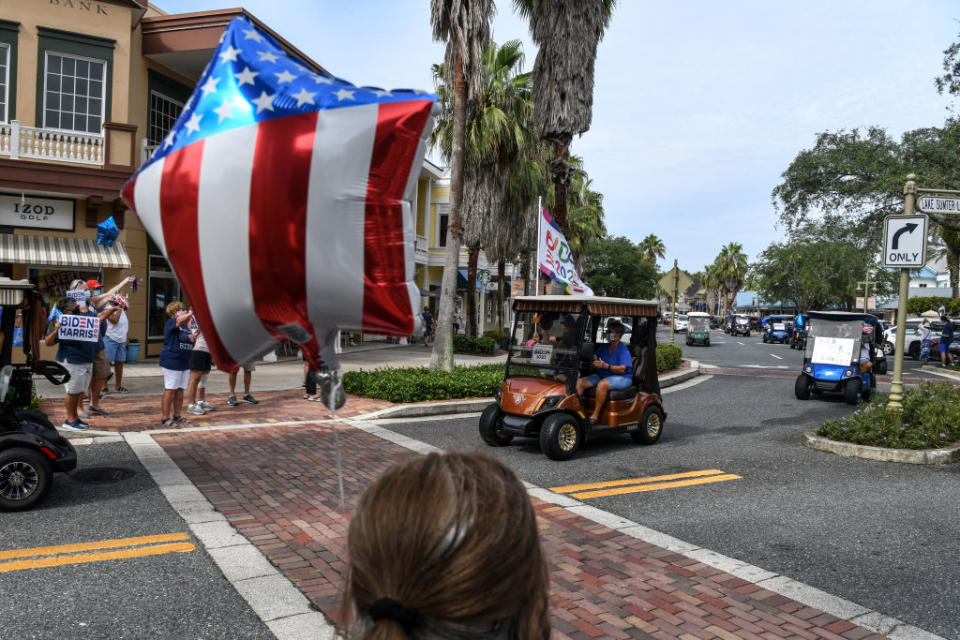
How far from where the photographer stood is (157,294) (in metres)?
17.3

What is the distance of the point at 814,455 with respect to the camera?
29.7 ft

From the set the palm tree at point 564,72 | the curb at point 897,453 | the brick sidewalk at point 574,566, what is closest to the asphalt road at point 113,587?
the brick sidewalk at point 574,566

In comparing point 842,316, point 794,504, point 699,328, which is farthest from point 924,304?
point 794,504

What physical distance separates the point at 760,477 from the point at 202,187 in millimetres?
7231

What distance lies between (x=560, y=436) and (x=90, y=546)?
16.4 ft

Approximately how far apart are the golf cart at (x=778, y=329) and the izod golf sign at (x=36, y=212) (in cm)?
3982

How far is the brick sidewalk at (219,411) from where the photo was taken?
31.3 feet

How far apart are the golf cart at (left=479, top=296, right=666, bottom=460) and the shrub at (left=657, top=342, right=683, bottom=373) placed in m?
→ 9.53

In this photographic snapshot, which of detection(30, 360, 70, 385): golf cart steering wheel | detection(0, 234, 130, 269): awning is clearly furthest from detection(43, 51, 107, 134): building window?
detection(30, 360, 70, 385): golf cart steering wheel

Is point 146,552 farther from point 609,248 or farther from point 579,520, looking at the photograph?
point 609,248

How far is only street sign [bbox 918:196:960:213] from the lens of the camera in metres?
10.0

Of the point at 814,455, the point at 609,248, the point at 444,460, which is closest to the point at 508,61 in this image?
the point at 814,455

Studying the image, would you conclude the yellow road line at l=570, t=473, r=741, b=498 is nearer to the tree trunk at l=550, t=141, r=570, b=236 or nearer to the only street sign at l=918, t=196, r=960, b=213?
the only street sign at l=918, t=196, r=960, b=213

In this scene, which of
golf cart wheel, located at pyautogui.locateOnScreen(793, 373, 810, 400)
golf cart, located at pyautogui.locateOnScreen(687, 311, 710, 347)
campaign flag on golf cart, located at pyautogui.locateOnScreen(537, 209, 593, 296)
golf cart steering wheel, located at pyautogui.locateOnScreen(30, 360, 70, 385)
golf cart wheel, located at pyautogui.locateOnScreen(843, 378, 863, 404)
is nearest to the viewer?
golf cart steering wheel, located at pyautogui.locateOnScreen(30, 360, 70, 385)
